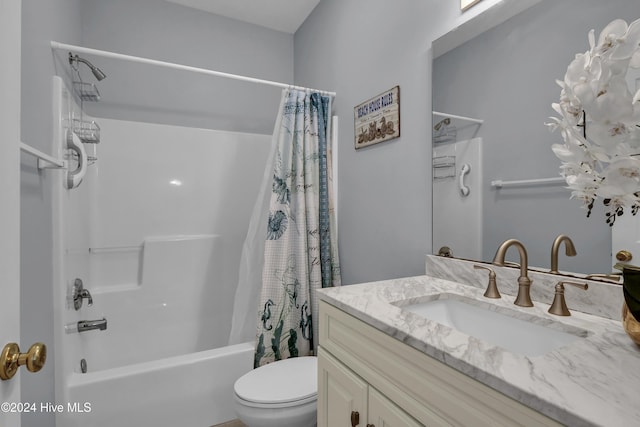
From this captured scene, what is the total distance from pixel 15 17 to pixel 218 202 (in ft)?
6.06

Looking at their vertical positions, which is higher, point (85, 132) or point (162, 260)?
point (85, 132)

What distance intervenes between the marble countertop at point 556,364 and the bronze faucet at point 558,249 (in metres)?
0.12

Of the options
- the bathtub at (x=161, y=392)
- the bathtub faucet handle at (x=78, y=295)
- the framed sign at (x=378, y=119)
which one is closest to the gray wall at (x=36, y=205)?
the bathtub at (x=161, y=392)

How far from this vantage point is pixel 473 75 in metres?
1.15

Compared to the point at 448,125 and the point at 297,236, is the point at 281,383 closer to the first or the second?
the point at 297,236

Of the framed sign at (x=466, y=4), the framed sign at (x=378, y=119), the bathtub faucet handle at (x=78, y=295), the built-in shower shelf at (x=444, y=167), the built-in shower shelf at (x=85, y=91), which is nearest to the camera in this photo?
the framed sign at (x=466, y=4)

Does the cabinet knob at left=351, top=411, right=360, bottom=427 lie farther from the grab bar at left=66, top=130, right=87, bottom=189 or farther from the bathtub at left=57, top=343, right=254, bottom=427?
the grab bar at left=66, top=130, right=87, bottom=189

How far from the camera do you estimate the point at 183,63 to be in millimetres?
2273

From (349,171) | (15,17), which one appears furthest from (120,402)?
(349,171)

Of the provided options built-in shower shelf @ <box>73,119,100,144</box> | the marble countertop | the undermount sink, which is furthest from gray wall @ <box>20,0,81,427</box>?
the undermount sink

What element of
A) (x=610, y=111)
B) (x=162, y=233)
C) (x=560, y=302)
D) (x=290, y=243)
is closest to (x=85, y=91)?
(x=162, y=233)

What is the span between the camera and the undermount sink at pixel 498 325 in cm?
77

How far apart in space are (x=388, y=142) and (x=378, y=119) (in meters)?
0.15

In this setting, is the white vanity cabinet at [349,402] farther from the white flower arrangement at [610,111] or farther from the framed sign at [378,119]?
the framed sign at [378,119]
